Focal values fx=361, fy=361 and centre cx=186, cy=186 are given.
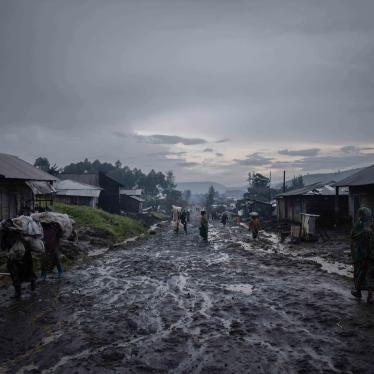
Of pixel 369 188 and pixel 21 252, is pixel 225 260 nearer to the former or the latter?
pixel 21 252

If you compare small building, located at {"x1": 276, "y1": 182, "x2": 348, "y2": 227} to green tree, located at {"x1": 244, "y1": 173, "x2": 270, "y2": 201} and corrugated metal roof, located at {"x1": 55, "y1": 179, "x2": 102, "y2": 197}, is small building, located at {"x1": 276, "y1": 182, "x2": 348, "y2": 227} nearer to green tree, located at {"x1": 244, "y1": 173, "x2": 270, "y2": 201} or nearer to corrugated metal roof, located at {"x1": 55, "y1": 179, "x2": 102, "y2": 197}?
corrugated metal roof, located at {"x1": 55, "y1": 179, "x2": 102, "y2": 197}

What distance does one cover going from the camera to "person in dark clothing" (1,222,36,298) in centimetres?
835

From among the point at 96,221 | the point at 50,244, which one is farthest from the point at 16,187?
the point at 50,244

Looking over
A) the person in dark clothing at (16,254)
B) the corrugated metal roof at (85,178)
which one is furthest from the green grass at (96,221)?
the corrugated metal roof at (85,178)

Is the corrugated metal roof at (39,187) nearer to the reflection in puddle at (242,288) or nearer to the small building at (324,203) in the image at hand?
the reflection in puddle at (242,288)

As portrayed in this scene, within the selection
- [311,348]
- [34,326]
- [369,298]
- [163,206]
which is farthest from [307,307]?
[163,206]

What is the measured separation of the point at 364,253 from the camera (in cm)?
788

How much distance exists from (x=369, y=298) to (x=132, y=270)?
25.0 ft

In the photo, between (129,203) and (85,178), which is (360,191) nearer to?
(85,178)

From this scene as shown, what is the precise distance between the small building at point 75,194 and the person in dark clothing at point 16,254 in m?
31.6

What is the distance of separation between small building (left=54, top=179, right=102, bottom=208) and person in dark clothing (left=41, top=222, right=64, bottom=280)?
29.3 meters

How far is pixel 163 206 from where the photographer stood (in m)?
98.5

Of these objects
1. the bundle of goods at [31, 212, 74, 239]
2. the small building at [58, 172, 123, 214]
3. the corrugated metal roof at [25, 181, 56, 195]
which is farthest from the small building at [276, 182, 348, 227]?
the small building at [58, 172, 123, 214]

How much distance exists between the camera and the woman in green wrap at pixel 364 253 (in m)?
7.83
